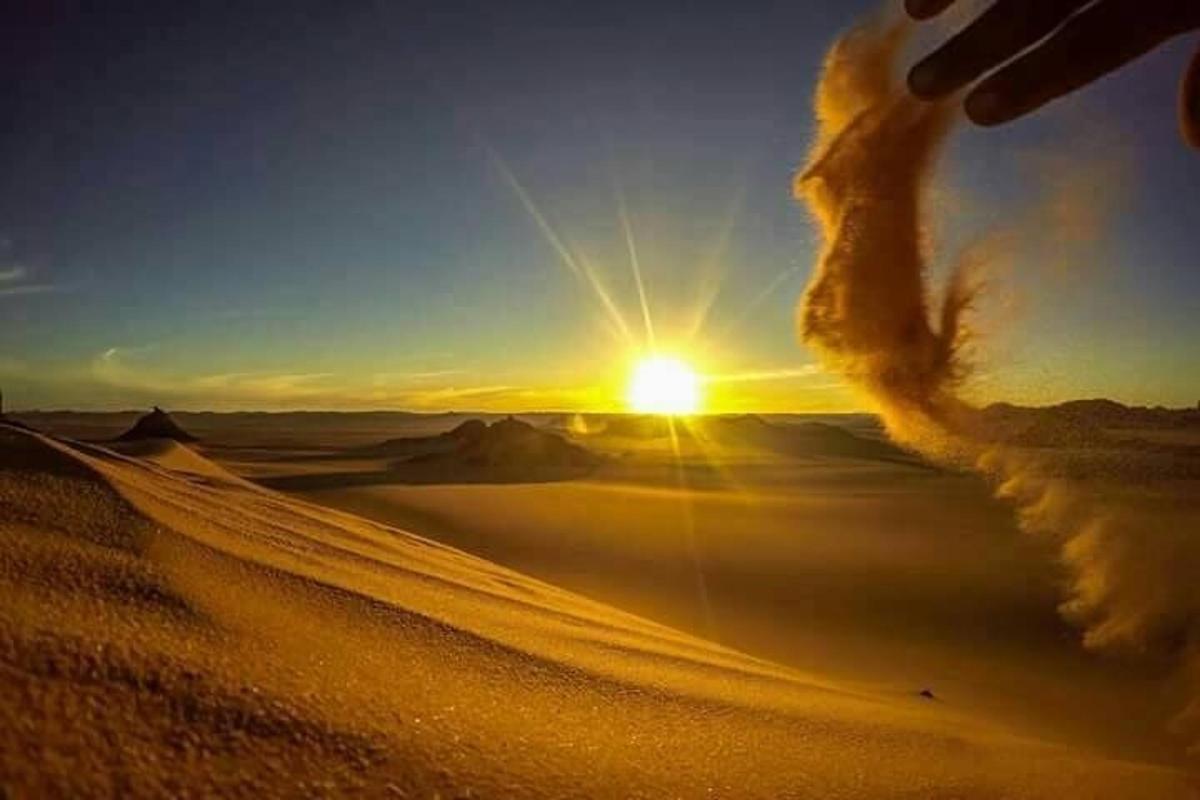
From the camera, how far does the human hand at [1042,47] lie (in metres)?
1.80

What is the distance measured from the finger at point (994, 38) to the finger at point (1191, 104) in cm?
52

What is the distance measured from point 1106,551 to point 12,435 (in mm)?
7396

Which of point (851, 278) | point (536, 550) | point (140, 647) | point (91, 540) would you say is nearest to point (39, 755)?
point (140, 647)

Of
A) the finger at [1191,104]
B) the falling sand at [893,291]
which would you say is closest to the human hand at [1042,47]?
the finger at [1191,104]

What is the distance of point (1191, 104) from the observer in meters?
2.11

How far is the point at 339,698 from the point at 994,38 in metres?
2.42

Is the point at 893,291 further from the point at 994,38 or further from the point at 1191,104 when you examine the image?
the point at 994,38

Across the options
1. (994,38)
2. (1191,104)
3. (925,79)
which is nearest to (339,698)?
(925,79)

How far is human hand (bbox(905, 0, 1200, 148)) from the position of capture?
180 cm

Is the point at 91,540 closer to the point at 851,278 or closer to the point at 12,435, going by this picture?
the point at 12,435

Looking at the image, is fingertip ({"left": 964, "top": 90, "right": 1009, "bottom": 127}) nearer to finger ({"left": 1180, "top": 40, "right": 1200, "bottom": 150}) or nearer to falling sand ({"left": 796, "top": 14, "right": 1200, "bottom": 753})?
finger ({"left": 1180, "top": 40, "right": 1200, "bottom": 150})

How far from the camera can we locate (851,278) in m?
4.58

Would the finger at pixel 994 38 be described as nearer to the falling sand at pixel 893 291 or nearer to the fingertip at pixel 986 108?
the fingertip at pixel 986 108

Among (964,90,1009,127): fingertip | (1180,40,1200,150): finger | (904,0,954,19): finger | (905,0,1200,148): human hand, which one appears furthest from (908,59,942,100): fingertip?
(1180,40,1200,150): finger
